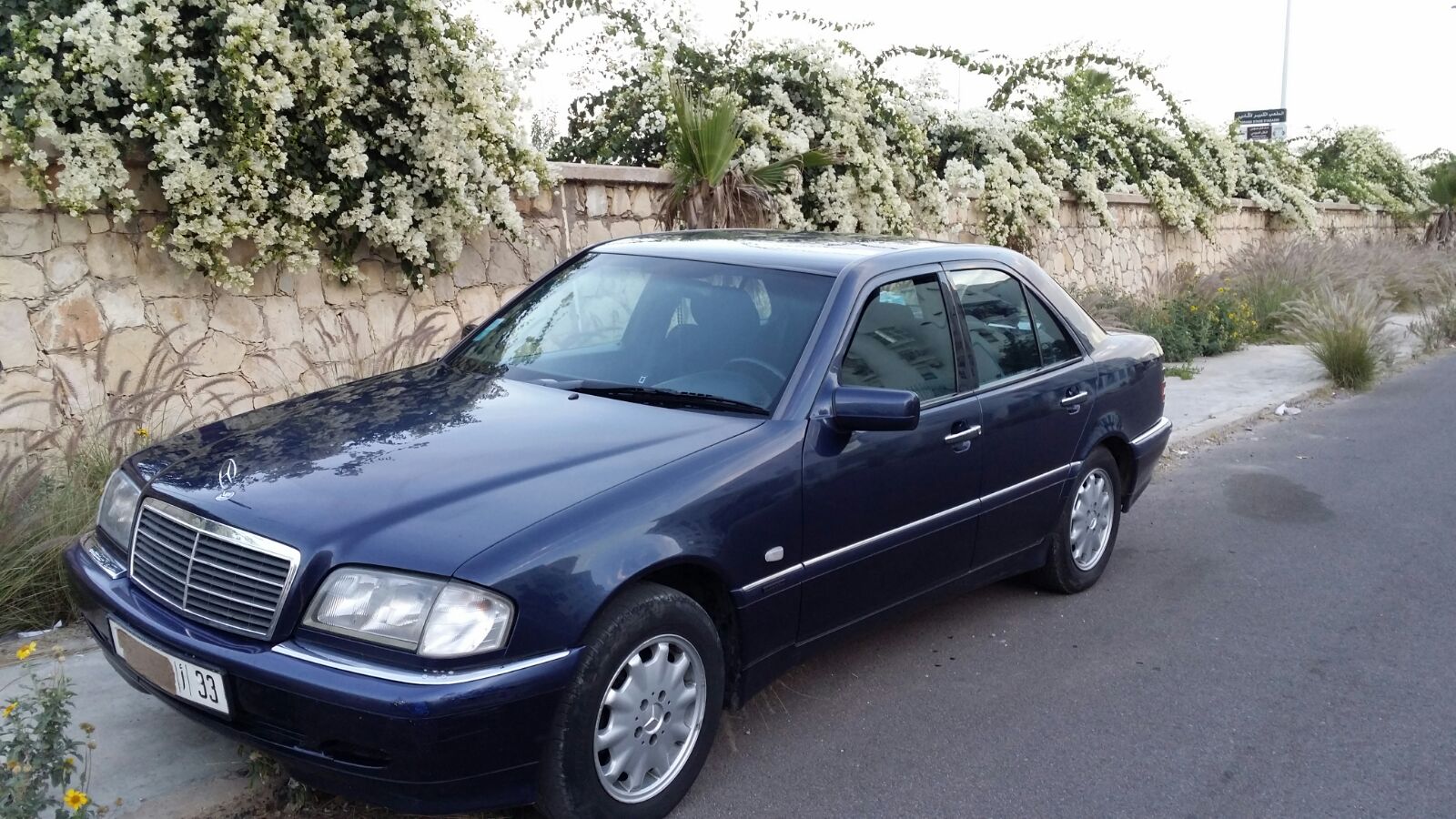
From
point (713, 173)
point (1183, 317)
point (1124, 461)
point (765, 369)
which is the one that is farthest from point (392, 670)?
point (1183, 317)

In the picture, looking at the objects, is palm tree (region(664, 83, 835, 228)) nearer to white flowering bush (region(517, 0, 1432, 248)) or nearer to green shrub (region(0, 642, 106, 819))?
white flowering bush (region(517, 0, 1432, 248))

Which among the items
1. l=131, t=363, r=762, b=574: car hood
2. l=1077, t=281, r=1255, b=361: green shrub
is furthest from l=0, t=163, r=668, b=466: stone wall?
l=1077, t=281, r=1255, b=361: green shrub

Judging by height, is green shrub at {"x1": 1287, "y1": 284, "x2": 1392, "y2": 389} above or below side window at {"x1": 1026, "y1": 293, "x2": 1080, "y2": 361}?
below

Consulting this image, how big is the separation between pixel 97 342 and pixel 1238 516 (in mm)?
6582

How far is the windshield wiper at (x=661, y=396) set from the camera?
12.5ft

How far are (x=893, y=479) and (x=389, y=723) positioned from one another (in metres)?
1.95

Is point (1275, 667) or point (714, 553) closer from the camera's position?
point (714, 553)

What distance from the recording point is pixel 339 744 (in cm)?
286

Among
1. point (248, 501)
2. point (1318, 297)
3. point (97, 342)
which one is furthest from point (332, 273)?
point (1318, 297)

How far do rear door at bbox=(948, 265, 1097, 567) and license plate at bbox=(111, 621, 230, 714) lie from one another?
2774 millimetres

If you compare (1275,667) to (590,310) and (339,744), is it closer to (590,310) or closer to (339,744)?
(590,310)

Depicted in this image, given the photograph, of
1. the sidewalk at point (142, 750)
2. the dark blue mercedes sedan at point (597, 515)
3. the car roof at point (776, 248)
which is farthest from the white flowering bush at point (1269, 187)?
the sidewalk at point (142, 750)

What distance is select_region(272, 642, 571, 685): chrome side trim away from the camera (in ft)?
9.22

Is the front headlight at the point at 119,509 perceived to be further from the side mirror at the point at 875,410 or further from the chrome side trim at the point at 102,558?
the side mirror at the point at 875,410
